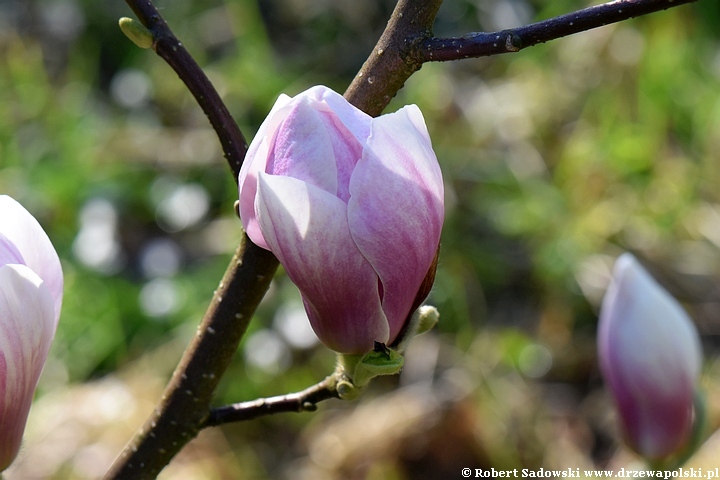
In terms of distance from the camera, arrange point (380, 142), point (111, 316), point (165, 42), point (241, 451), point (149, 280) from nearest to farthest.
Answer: point (380, 142) < point (165, 42) < point (241, 451) < point (111, 316) < point (149, 280)

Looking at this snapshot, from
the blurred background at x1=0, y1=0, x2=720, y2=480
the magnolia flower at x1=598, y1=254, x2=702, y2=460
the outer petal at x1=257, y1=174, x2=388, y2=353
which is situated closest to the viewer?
the outer petal at x1=257, y1=174, x2=388, y2=353

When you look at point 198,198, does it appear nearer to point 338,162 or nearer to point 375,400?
point 375,400

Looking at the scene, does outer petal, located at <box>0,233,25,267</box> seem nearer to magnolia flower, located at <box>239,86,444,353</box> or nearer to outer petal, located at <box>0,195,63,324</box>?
outer petal, located at <box>0,195,63,324</box>

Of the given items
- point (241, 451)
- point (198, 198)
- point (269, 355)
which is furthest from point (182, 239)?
point (241, 451)

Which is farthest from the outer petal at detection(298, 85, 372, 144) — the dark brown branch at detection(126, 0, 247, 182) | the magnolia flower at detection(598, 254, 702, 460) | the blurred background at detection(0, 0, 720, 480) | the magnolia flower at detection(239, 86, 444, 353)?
the blurred background at detection(0, 0, 720, 480)

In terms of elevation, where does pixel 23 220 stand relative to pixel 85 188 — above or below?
above

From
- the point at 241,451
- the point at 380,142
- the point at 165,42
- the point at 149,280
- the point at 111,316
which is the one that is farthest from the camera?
the point at 149,280

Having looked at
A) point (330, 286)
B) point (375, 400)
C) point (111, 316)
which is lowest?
point (375, 400)
